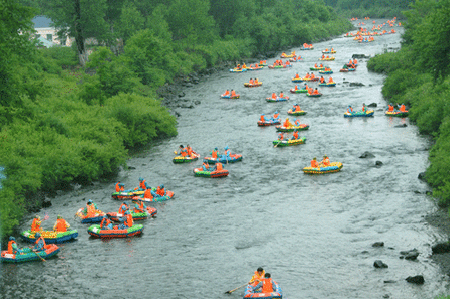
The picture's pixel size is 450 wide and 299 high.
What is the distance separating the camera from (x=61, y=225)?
26484mm

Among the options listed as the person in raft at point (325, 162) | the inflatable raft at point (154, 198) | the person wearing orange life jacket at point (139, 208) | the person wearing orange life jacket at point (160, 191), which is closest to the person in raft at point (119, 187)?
the inflatable raft at point (154, 198)

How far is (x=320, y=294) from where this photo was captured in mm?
20703

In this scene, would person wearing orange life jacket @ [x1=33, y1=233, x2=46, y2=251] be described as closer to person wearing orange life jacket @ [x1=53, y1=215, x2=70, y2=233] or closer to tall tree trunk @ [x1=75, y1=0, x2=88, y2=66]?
person wearing orange life jacket @ [x1=53, y1=215, x2=70, y2=233]

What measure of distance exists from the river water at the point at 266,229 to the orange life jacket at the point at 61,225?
87 centimetres

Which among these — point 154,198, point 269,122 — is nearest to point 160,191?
point 154,198

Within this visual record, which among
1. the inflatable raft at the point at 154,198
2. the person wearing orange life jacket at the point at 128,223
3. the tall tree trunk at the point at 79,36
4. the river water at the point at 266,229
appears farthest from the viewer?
the tall tree trunk at the point at 79,36

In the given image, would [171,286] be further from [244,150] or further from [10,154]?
[244,150]

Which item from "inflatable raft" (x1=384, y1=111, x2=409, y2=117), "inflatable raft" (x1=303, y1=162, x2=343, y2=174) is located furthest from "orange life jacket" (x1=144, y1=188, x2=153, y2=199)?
"inflatable raft" (x1=384, y1=111, x2=409, y2=117)

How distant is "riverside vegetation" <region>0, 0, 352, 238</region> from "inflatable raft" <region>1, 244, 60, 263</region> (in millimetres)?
1904

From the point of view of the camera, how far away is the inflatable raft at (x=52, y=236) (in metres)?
26.0

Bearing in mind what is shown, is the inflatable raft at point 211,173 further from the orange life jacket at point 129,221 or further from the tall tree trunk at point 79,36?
the tall tree trunk at point 79,36

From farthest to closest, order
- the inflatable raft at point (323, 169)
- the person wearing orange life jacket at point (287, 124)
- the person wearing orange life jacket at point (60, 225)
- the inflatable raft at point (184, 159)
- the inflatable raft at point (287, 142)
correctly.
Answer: the person wearing orange life jacket at point (287, 124)
the inflatable raft at point (287, 142)
the inflatable raft at point (184, 159)
the inflatable raft at point (323, 169)
the person wearing orange life jacket at point (60, 225)

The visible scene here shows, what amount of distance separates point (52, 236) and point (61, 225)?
2.38 feet

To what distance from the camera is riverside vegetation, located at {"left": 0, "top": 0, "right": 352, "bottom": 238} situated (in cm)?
2445
